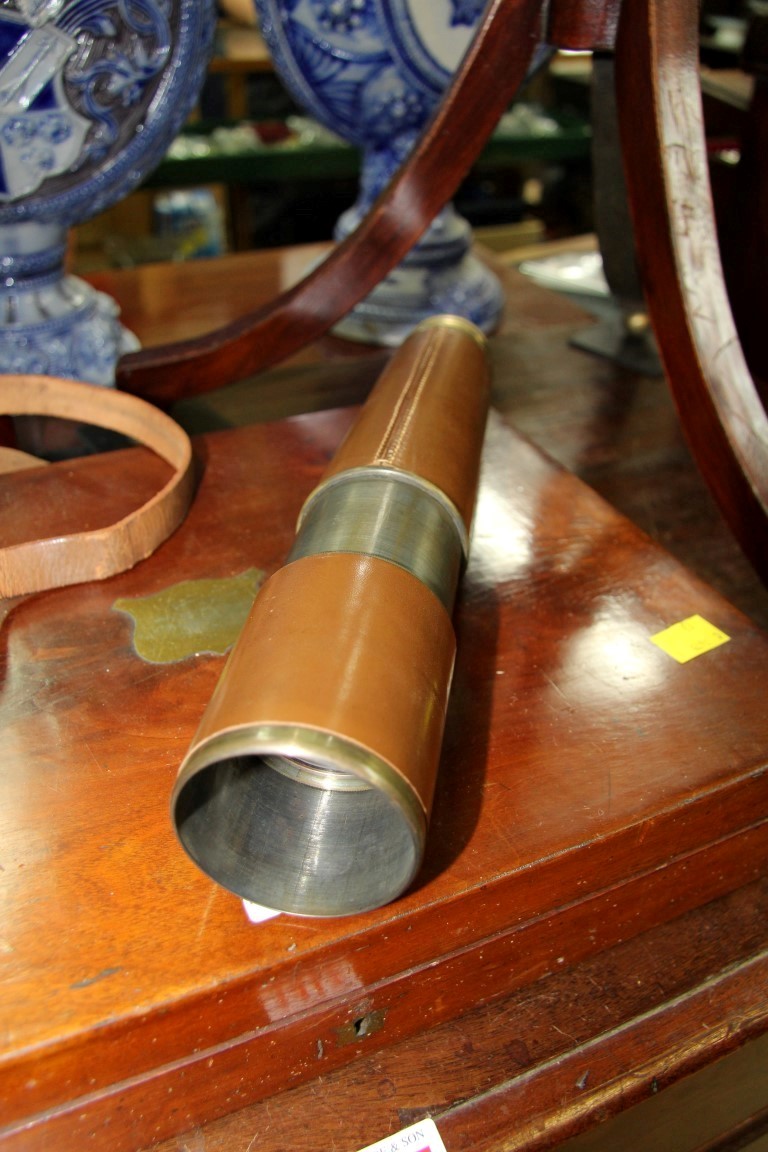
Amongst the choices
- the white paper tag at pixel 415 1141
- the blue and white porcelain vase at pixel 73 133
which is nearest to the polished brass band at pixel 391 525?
the white paper tag at pixel 415 1141

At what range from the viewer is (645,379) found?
3.73 feet

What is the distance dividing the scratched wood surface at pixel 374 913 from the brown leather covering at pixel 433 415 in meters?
0.10

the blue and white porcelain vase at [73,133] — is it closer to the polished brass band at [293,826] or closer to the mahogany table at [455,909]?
the mahogany table at [455,909]

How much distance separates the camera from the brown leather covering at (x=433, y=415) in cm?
61

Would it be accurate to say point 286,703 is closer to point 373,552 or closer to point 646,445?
point 373,552

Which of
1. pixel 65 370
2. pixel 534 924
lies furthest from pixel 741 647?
pixel 65 370

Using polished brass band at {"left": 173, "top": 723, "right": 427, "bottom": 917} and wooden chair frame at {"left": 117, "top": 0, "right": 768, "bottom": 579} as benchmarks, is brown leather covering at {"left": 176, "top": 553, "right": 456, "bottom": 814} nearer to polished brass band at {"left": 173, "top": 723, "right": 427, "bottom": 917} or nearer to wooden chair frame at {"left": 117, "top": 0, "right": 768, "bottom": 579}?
polished brass band at {"left": 173, "top": 723, "right": 427, "bottom": 917}

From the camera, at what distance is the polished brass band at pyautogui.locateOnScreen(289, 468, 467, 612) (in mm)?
534

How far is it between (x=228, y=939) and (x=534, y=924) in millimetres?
171

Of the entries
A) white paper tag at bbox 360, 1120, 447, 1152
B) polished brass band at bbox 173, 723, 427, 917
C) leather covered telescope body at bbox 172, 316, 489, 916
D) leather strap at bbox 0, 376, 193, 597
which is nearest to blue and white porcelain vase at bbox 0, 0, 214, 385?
leather strap at bbox 0, 376, 193, 597

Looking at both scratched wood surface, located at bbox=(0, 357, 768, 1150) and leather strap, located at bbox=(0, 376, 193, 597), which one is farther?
leather strap, located at bbox=(0, 376, 193, 597)

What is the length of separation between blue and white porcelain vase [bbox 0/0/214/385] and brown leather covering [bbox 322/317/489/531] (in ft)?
1.05

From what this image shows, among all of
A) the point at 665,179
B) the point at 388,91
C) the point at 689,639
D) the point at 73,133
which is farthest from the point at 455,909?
the point at 388,91

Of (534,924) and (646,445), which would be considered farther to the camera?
(646,445)
